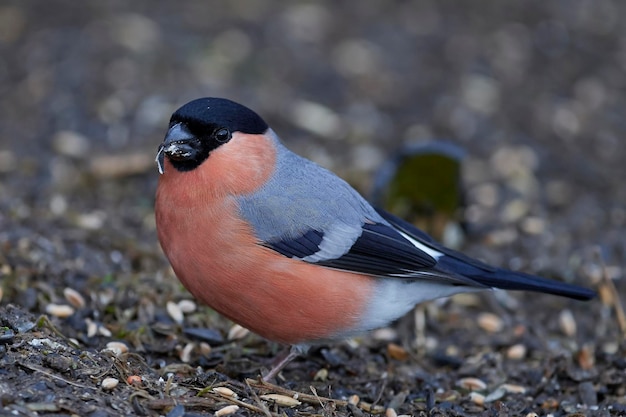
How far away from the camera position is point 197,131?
4711 millimetres

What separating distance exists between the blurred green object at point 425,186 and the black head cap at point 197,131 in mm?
2657

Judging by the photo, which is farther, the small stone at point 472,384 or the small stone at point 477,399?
the small stone at point 472,384

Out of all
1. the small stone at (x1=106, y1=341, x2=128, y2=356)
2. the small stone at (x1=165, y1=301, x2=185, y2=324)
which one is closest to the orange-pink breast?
the small stone at (x1=106, y1=341, x2=128, y2=356)

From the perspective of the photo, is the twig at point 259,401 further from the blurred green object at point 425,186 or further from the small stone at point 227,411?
the blurred green object at point 425,186

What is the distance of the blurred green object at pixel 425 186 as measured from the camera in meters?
7.20

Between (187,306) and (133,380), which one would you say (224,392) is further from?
(187,306)

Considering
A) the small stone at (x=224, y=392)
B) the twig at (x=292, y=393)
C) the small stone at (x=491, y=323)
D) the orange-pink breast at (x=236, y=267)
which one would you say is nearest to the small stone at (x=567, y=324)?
the small stone at (x=491, y=323)

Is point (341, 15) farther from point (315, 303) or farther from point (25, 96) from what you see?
point (315, 303)

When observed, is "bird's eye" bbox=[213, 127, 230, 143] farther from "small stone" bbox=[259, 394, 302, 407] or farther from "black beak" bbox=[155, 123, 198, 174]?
"small stone" bbox=[259, 394, 302, 407]

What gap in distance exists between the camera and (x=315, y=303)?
15.7ft

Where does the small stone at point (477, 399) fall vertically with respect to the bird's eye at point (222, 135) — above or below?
below

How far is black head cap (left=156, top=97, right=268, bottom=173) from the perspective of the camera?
4691 mm

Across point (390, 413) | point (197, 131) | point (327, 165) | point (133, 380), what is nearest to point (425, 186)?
point (327, 165)

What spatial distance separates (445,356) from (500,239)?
71.5 inches
